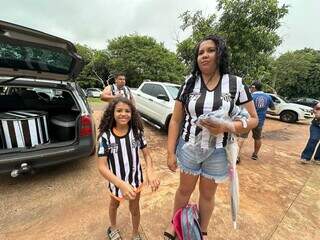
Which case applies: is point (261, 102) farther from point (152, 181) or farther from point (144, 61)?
point (144, 61)

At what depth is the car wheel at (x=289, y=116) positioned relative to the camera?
11.9m

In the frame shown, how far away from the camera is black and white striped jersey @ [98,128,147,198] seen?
1.99m

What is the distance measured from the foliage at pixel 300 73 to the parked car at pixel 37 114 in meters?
33.8

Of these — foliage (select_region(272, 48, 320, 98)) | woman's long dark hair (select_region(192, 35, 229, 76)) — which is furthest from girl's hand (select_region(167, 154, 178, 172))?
foliage (select_region(272, 48, 320, 98))

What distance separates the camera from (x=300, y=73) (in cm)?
3359

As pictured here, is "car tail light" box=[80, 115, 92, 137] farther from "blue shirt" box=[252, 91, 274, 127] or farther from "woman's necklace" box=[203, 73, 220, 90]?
"blue shirt" box=[252, 91, 274, 127]

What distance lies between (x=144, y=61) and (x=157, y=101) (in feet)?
81.3

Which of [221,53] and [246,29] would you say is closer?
[221,53]

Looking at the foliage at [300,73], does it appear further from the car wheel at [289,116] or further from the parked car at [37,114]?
the parked car at [37,114]

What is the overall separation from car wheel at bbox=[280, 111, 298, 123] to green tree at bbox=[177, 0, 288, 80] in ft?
16.2

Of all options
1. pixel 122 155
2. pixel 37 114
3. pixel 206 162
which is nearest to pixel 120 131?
pixel 122 155

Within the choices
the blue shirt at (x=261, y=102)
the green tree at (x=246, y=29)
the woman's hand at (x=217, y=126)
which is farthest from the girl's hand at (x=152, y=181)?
the green tree at (x=246, y=29)

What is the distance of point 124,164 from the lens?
2.05 meters

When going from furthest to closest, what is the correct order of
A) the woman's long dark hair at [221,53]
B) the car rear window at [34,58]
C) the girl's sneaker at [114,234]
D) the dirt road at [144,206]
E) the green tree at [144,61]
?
the green tree at [144,61], the car rear window at [34,58], the dirt road at [144,206], the girl's sneaker at [114,234], the woman's long dark hair at [221,53]
